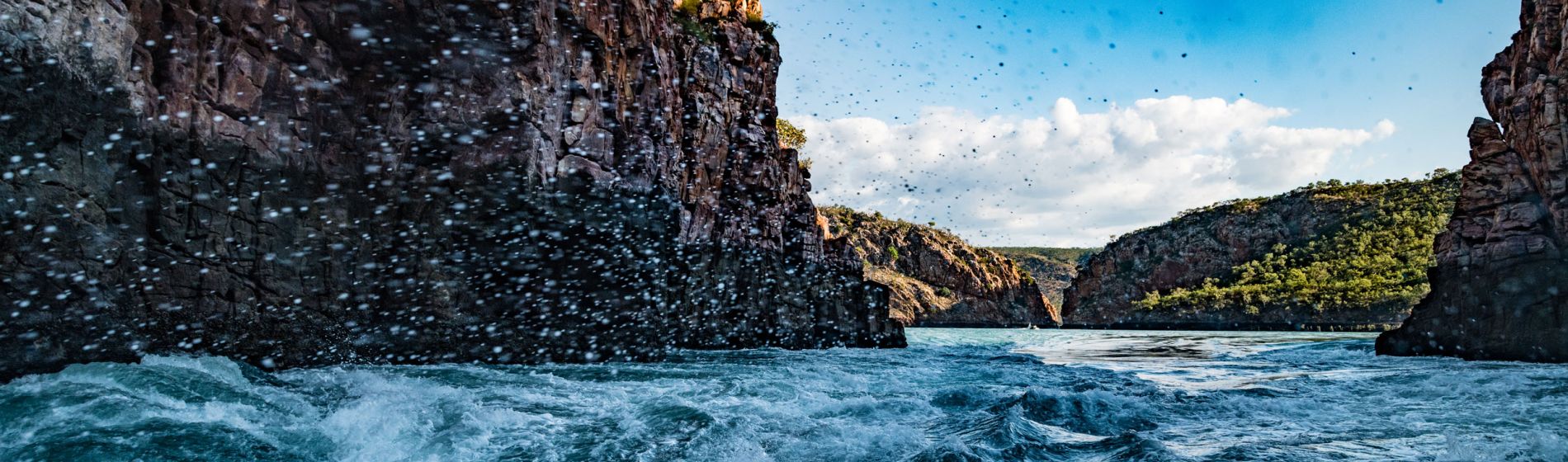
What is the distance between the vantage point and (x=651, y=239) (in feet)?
54.6

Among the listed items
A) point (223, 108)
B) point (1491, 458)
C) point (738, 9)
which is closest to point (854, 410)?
point (1491, 458)

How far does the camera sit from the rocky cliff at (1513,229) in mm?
18156

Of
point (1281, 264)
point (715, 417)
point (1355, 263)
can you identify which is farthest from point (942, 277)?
point (715, 417)

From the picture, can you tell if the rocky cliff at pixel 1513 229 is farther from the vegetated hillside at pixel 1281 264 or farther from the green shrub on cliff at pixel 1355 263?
the green shrub on cliff at pixel 1355 263

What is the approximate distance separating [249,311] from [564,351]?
507cm

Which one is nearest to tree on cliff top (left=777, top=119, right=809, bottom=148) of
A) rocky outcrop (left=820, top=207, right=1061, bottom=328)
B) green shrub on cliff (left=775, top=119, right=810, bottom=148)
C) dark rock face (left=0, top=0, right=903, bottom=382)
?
green shrub on cliff (left=775, top=119, right=810, bottom=148)

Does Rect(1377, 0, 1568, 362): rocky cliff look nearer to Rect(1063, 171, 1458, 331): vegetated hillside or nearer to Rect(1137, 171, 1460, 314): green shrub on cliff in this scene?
Rect(1063, 171, 1458, 331): vegetated hillside

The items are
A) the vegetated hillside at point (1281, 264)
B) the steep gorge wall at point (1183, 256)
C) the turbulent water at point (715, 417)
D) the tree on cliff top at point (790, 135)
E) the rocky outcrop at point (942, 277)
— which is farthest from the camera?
the rocky outcrop at point (942, 277)

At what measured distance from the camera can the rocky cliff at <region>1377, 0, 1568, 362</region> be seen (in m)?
18.2

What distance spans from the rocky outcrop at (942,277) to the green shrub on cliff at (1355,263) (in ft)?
83.6

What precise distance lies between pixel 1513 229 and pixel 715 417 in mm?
21215

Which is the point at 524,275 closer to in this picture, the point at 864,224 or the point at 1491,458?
the point at 1491,458

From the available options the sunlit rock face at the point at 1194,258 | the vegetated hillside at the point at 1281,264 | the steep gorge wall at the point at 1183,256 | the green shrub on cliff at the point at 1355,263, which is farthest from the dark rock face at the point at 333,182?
the steep gorge wall at the point at 1183,256

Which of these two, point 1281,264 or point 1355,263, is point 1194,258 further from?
point 1355,263
